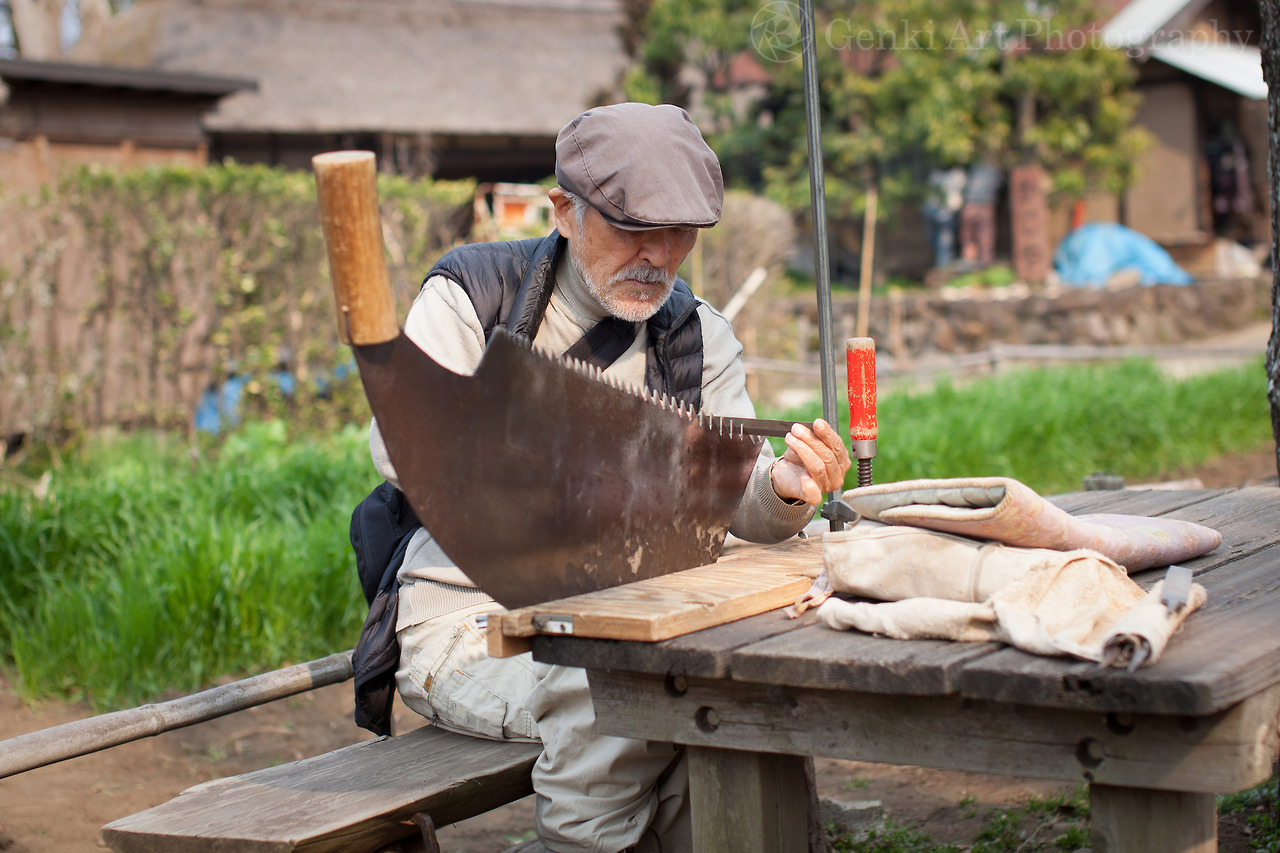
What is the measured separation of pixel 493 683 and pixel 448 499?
0.63 meters

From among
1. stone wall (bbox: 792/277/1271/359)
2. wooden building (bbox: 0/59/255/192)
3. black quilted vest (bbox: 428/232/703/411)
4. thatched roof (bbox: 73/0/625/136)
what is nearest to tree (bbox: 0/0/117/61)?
thatched roof (bbox: 73/0/625/136)

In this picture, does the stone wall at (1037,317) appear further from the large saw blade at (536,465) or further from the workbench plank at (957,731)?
the workbench plank at (957,731)

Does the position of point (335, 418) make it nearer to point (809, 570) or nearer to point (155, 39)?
point (809, 570)

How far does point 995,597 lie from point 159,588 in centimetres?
342

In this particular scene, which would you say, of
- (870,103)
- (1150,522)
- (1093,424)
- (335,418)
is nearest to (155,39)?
(870,103)

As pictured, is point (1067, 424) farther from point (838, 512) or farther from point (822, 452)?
point (822, 452)

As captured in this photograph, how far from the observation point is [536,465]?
188 cm

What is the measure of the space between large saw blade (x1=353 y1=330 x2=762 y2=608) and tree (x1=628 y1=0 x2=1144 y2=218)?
482 inches

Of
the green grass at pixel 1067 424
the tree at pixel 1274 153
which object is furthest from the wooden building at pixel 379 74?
the tree at pixel 1274 153

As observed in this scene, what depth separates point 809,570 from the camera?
2062mm

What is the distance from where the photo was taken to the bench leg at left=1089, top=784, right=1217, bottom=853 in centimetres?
146

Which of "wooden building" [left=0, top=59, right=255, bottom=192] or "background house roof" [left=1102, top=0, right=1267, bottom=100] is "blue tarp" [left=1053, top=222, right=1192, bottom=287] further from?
"wooden building" [left=0, top=59, right=255, bottom=192]

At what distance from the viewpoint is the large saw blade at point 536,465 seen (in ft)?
5.74

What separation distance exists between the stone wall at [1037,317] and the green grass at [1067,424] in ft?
17.0
